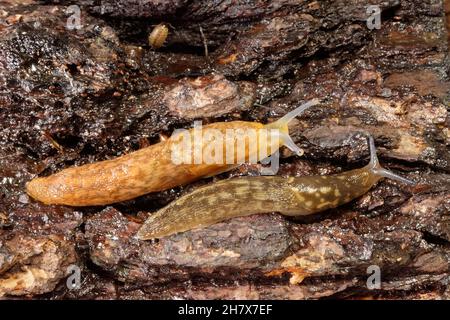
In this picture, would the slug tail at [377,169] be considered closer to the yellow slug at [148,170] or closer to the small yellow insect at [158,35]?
the yellow slug at [148,170]

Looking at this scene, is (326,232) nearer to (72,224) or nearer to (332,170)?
(332,170)

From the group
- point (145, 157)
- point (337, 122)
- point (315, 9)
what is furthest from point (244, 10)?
point (145, 157)

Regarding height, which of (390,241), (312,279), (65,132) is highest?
(65,132)

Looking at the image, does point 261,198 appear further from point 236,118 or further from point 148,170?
point 148,170

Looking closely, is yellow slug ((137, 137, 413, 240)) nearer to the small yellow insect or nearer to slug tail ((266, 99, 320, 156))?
slug tail ((266, 99, 320, 156))

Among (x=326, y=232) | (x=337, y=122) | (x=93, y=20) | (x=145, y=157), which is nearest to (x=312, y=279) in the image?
(x=326, y=232)

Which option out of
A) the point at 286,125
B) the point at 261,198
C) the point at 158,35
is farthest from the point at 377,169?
the point at 158,35

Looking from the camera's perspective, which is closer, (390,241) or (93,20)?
(390,241)

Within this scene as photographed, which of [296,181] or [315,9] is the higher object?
[315,9]

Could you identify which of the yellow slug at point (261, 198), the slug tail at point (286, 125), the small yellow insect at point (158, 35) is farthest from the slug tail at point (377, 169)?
the small yellow insect at point (158, 35)
